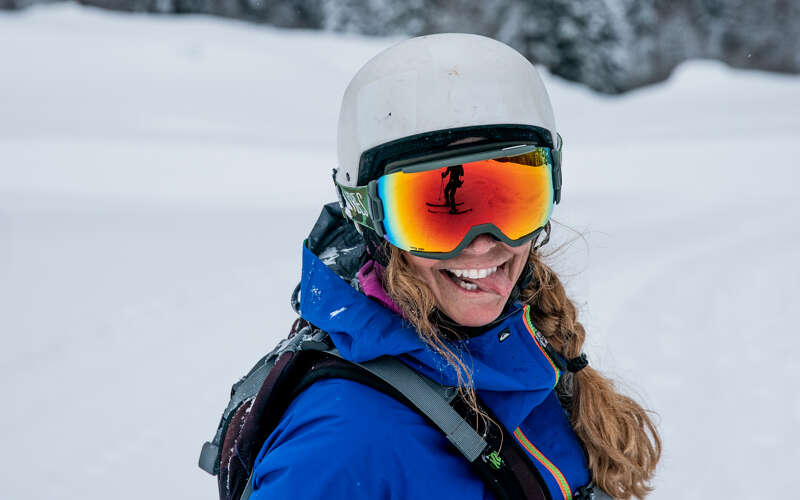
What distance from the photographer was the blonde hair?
1.62m

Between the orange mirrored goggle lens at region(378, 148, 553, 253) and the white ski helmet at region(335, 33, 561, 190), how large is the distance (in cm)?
7

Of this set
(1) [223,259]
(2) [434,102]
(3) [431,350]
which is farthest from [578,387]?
(1) [223,259]

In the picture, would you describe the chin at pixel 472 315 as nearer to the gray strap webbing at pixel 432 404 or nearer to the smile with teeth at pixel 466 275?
the smile with teeth at pixel 466 275

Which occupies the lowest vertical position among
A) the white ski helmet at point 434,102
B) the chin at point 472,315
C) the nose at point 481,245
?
the chin at point 472,315

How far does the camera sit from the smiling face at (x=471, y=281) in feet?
5.59

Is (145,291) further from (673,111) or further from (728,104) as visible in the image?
(728,104)

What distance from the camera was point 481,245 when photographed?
1.75 metres

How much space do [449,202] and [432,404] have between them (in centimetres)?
50

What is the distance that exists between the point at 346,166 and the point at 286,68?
58.5 feet

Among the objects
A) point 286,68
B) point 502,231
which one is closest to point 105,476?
point 502,231

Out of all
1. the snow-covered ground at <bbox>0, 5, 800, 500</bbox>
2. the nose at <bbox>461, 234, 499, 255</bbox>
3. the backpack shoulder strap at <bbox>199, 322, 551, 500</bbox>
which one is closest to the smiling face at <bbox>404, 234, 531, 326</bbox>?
the nose at <bbox>461, 234, 499, 255</bbox>

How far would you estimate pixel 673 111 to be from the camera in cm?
1947

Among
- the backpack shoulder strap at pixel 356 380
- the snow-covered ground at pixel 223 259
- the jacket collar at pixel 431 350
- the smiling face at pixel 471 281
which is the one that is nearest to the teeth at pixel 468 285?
the smiling face at pixel 471 281

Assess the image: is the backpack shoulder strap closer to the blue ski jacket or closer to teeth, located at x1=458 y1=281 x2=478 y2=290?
the blue ski jacket
